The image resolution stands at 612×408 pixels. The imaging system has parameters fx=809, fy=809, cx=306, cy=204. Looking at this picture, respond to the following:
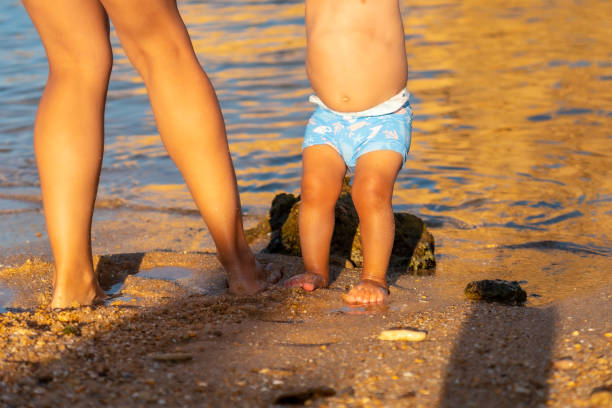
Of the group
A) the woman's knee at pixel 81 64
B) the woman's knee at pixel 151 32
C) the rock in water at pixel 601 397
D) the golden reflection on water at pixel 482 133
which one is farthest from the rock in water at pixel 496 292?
the woman's knee at pixel 81 64

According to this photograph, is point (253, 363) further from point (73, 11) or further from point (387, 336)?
point (73, 11)

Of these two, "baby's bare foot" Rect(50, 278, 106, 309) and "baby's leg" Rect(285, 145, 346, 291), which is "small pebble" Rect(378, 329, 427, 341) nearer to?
"baby's leg" Rect(285, 145, 346, 291)

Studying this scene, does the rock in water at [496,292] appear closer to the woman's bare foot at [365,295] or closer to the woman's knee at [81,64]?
the woman's bare foot at [365,295]

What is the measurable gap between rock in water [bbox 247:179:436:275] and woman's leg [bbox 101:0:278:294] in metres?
1.00

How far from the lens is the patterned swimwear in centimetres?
316

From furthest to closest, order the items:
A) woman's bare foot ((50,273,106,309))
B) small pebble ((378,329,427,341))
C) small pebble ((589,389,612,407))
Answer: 1. woman's bare foot ((50,273,106,309))
2. small pebble ((378,329,427,341))
3. small pebble ((589,389,612,407))

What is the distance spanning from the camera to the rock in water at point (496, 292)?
3.12 m

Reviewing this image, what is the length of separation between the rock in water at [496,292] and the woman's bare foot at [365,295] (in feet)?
1.34

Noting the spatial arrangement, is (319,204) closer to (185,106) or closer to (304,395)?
(185,106)

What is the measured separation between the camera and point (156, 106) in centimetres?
281

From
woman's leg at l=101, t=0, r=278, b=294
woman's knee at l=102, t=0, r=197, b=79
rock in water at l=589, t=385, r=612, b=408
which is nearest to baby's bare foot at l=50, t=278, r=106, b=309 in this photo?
woman's leg at l=101, t=0, r=278, b=294

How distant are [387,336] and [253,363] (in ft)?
1.46

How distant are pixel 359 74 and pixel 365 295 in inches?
36.3

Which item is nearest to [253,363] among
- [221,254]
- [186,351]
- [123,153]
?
[186,351]
